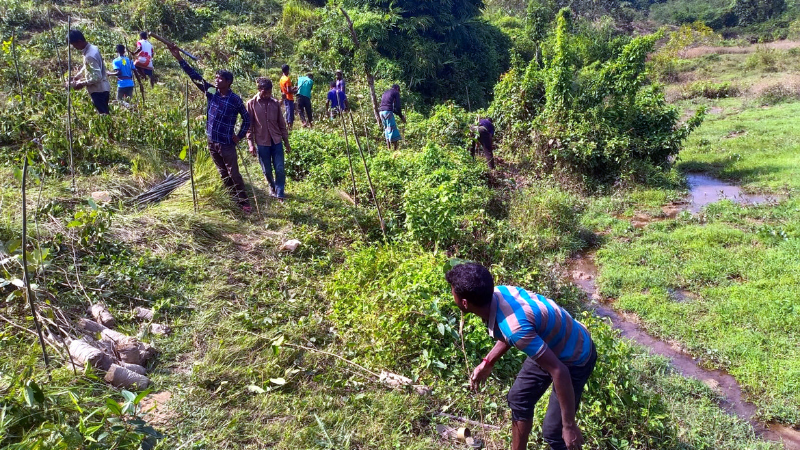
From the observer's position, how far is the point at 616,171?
9000 mm

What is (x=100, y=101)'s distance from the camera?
21.6ft

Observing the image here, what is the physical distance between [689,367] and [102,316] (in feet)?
16.1

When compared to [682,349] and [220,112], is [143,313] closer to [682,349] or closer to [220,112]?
[220,112]

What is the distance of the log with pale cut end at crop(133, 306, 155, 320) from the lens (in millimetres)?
3758

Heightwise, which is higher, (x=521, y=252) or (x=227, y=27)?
(x=227, y=27)

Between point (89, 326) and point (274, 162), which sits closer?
point (89, 326)

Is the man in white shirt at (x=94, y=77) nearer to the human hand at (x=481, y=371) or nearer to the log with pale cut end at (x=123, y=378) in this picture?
the log with pale cut end at (x=123, y=378)

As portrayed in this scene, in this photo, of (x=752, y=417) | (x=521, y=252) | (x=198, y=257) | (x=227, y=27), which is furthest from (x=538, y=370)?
(x=227, y=27)

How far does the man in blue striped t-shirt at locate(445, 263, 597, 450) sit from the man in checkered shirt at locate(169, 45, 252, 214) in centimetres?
372

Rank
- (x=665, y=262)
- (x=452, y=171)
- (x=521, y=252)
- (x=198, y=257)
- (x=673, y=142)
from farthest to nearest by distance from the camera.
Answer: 1. (x=673, y=142)
2. (x=452, y=171)
3. (x=665, y=262)
4. (x=521, y=252)
5. (x=198, y=257)

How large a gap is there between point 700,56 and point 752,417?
27.4 meters

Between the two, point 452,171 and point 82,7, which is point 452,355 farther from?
point 82,7

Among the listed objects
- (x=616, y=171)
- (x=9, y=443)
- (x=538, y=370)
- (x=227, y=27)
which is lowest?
(x=616, y=171)

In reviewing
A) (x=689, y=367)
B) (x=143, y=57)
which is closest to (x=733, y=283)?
(x=689, y=367)
